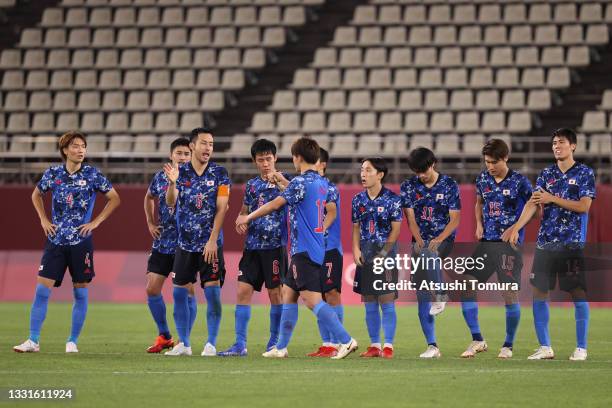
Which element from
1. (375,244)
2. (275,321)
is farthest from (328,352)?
(375,244)

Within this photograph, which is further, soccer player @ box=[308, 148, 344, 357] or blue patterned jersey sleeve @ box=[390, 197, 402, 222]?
soccer player @ box=[308, 148, 344, 357]

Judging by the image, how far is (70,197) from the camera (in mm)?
11844

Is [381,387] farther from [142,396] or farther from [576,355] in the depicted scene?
[576,355]

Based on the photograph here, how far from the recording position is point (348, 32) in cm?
2777

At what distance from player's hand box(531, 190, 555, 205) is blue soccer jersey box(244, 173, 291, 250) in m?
2.59

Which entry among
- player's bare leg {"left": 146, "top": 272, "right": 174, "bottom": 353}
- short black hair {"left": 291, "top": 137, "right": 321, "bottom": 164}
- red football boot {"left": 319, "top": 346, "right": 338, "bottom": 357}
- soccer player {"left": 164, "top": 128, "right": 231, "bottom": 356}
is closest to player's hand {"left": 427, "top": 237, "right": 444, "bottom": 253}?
red football boot {"left": 319, "top": 346, "right": 338, "bottom": 357}

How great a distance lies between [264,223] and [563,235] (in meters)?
3.05

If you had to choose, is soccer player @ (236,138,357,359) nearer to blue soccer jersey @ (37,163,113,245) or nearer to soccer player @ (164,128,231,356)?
soccer player @ (164,128,231,356)

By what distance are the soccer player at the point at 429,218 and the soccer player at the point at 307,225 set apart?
131 centimetres

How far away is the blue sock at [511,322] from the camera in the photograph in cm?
1150

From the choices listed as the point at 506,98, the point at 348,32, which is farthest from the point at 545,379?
the point at 348,32

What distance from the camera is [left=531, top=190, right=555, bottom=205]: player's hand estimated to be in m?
11.0

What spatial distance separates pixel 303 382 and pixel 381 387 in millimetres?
673

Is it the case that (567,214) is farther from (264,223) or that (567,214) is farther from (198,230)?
(198,230)
